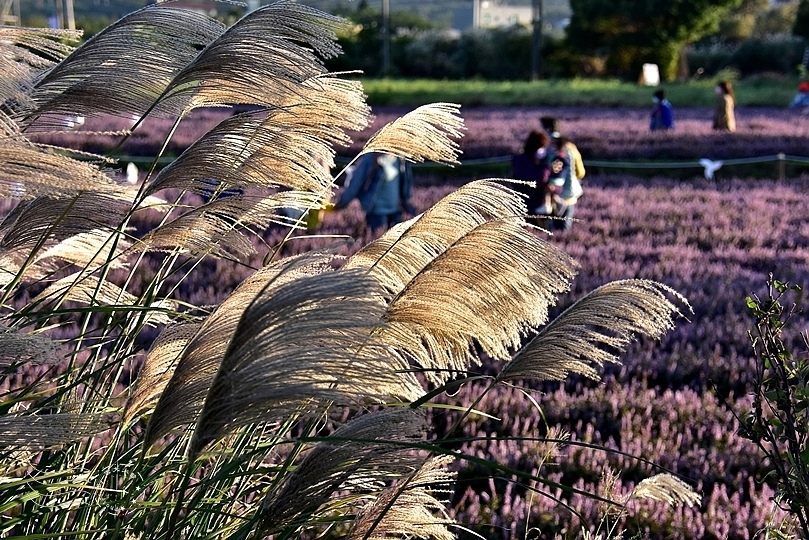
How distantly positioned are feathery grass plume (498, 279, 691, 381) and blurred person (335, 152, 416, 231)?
750 cm

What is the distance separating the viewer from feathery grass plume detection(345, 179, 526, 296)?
2.58m

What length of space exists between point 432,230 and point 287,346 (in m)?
0.95

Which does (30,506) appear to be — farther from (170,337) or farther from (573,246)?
(573,246)

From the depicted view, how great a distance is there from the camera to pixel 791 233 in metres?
11.8

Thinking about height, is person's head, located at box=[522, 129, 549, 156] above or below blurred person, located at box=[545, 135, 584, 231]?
above

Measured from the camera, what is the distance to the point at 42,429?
186 cm

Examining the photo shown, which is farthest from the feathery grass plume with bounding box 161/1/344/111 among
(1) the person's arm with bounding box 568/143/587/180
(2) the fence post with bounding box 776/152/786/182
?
(2) the fence post with bounding box 776/152/786/182

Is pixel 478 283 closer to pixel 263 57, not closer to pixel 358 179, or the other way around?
pixel 263 57

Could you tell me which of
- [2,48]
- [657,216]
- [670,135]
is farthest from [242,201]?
[670,135]

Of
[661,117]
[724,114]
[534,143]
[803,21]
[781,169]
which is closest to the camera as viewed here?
[534,143]

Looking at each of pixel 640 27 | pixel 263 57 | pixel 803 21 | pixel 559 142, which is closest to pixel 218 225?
pixel 263 57

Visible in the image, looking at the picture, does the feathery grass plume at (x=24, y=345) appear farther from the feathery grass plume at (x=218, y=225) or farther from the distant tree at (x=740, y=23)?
the distant tree at (x=740, y=23)

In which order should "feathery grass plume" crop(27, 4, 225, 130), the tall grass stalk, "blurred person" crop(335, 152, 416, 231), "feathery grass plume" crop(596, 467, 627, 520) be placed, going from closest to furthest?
the tall grass stalk
"feathery grass plume" crop(27, 4, 225, 130)
"feathery grass plume" crop(596, 467, 627, 520)
"blurred person" crop(335, 152, 416, 231)

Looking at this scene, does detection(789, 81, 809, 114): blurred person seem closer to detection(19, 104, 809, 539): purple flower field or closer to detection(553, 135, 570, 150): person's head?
detection(19, 104, 809, 539): purple flower field
